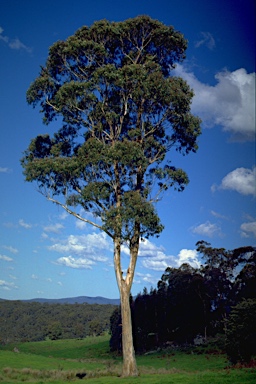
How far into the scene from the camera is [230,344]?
25.2 metres

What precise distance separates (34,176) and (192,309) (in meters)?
41.6

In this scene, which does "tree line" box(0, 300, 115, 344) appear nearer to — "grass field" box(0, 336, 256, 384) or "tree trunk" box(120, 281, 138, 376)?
"grass field" box(0, 336, 256, 384)

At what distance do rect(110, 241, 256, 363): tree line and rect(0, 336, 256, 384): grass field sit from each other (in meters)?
8.49

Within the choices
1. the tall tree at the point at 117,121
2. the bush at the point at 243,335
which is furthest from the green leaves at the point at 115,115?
the bush at the point at 243,335

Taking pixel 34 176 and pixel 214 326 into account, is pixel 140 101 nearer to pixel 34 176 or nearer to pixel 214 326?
pixel 34 176

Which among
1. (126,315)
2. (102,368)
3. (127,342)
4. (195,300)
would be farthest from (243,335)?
(195,300)

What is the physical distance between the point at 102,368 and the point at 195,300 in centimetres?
3164

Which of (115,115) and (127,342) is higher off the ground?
(115,115)

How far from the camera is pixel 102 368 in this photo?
2789 cm

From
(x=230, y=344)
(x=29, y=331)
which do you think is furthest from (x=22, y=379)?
(x=29, y=331)

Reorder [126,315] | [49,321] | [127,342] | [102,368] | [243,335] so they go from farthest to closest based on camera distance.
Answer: [49,321]
[102,368]
[243,335]
[126,315]
[127,342]

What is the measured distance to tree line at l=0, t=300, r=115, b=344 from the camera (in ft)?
390

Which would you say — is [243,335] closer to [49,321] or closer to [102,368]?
[102,368]

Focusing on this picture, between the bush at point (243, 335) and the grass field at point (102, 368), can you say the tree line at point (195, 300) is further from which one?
the bush at point (243, 335)
